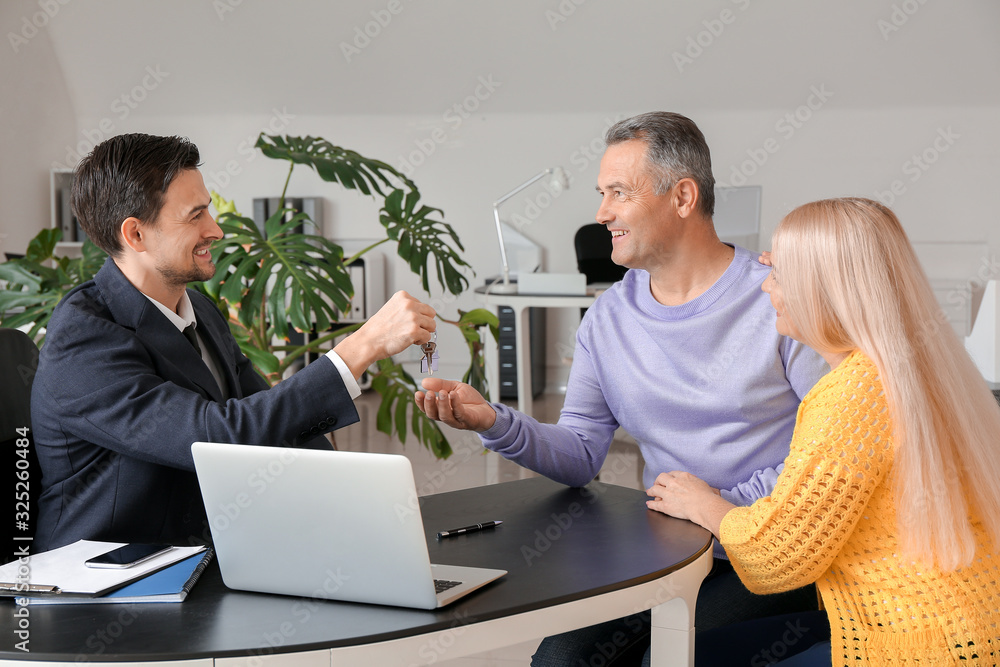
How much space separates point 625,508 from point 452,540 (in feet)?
1.08

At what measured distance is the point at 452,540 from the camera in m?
1.35

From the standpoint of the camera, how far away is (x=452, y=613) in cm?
104

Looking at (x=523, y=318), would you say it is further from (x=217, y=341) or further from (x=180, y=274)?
(x=180, y=274)

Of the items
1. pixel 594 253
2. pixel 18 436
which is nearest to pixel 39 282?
pixel 18 436

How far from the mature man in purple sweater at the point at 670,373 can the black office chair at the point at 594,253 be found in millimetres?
4034

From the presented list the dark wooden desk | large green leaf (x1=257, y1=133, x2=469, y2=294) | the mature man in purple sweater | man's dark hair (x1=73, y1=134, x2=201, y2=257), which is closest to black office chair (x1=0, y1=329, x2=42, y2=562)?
man's dark hair (x1=73, y1=134, x2=201, y2=257)

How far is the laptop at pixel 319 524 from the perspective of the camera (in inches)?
38.8

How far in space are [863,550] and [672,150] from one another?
0.92m

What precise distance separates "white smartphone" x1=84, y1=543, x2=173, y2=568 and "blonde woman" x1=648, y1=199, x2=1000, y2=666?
81cm

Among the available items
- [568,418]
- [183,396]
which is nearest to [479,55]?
[568,418]

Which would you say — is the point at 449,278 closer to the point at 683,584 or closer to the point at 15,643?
the point at 683,584

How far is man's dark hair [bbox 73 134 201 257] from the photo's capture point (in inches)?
62.6

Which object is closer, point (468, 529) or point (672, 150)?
point (468, 529)

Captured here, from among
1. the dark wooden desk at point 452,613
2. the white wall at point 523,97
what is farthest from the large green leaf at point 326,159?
the white wall at point 523,97
